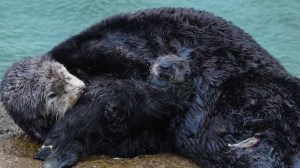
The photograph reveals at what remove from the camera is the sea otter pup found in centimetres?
443

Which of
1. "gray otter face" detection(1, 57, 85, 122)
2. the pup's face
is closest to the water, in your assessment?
"gray otter face" detection(1, 57, 85, 122)

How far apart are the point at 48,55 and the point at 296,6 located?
17.3 ft

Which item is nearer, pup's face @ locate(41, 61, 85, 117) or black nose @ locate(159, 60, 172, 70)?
black nose @ locate(159, 60, 172, 70)

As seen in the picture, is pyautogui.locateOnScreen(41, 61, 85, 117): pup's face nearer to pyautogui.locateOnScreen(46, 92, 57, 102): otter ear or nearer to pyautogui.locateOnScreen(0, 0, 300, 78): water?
pyautogui.locateOnScreen(46, 92, 57, 102): otter ear

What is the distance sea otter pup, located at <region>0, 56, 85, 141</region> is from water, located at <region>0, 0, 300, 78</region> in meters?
3.19

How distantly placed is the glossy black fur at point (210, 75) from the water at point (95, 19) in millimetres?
3295

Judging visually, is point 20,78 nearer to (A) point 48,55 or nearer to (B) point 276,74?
(A) point 48,55

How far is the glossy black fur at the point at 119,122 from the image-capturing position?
4234mm

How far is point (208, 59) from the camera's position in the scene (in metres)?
4.37

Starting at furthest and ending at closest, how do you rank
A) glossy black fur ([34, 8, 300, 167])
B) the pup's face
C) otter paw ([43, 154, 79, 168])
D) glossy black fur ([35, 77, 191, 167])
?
the pup's face, glossy black fur ([35, 77, 191, 167]), otter paw ([43, 154, 79, 168]), glossy black fur ([34, 8, 300, 167])

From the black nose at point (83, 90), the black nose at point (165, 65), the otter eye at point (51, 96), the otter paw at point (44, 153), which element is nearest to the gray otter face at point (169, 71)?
the black nose at point (165, 65)

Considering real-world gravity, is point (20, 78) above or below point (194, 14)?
below

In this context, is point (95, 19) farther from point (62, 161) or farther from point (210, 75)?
point (62, 161)

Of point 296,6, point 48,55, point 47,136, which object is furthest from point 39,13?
point 47,136
